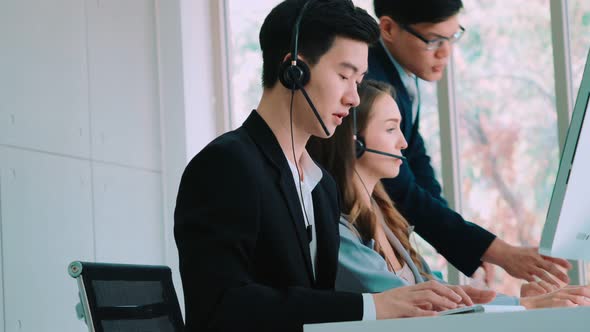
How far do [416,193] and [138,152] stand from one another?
1654 mm

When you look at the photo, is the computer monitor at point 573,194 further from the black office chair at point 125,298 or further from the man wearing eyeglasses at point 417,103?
the man wearing eyeglasses at point 417,103

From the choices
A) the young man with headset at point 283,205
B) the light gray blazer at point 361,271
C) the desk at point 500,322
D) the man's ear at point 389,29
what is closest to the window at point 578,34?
the man's ear at point 389,29

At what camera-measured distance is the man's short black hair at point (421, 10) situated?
280cm

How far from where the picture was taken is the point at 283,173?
165cm

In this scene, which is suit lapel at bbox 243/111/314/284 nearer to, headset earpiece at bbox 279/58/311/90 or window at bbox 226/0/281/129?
headset earpiece at bbox 279/58/311/90

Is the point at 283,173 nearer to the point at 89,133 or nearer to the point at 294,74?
the point at 294,74

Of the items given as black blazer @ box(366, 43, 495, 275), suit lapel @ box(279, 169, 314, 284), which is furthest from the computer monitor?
black blazer @ box(366, 43, 495, 275)

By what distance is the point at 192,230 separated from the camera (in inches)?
58.7

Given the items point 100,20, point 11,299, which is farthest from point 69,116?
point 11,299

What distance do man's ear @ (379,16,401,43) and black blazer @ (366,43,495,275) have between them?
0.25 feet

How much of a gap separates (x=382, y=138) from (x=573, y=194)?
1035mm

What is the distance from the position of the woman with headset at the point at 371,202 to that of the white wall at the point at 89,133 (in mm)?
1189

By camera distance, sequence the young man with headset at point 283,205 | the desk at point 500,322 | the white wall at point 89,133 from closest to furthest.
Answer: the desk at point 500,322, the young man with headset at point 283,205, the white wall at point 89,133

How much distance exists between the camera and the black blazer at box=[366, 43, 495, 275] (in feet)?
8.13
